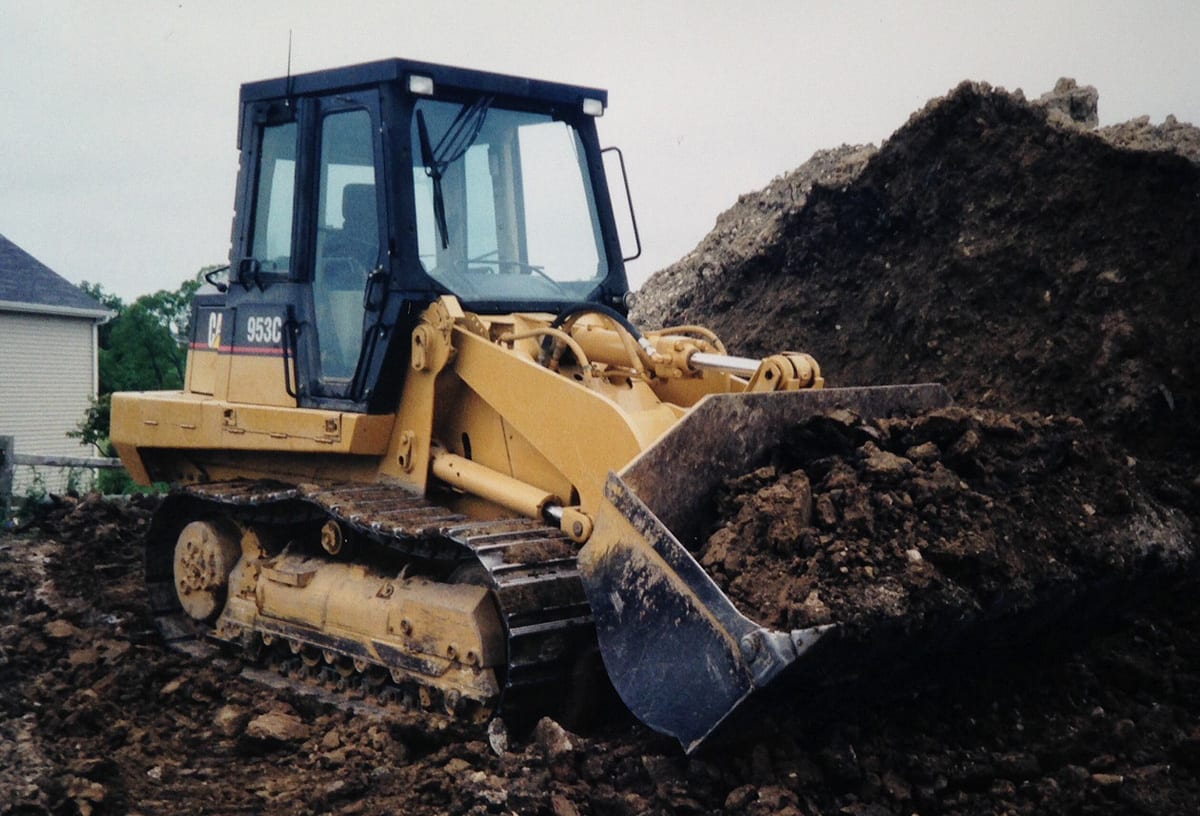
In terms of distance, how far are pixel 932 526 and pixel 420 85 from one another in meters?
3.07

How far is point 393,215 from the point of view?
231 inches

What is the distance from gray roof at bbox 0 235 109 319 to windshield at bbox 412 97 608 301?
14.1 metres

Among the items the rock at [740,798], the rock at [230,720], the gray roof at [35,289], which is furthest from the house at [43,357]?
the rock at [740,798]

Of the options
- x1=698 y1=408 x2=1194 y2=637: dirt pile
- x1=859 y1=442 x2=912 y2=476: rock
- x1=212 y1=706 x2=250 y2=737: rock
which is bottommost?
x1=212 y1=706 x2=250 y2=737: rock

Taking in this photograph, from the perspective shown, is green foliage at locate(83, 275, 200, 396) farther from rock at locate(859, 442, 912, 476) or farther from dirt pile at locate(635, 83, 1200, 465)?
rock at locate(859, 442, 912, 476)

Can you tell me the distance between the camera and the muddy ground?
14.6ft

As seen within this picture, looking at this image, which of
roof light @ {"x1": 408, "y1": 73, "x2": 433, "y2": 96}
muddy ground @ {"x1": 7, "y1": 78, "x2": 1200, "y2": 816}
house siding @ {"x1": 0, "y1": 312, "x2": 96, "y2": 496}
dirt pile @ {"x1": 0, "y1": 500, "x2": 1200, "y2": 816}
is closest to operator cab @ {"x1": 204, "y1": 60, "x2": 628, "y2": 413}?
roof light @ {"x1": 408, "y1": 73, "x2": 433, "y2": 96}

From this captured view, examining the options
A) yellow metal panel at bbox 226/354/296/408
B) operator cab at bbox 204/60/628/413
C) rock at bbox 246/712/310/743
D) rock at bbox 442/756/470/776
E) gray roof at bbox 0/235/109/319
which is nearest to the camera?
rock at bbox 442/756/470/776

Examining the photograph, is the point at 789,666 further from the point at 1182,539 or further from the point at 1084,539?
the point at 1182,539

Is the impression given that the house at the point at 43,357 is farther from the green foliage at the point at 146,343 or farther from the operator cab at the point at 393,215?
the operator cab at the point at 393,215

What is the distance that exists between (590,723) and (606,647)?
29.1 inches

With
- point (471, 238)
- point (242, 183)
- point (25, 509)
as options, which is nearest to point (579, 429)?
A: point (471, 238)

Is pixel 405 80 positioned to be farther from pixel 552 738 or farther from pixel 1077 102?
pixel 1077 102

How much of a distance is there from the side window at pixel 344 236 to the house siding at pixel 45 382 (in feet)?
42.5
